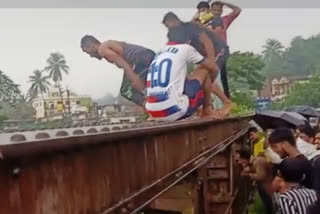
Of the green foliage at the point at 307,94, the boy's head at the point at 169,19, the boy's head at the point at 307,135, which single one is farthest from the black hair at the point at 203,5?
the green foliage at the point at 307,94

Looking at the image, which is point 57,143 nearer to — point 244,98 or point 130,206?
point 130,206

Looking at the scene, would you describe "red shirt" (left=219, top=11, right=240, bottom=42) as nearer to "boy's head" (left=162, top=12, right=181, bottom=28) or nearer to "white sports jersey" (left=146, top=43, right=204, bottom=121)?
"boy's head" (left=162, top=12, right=181, bottom=28)

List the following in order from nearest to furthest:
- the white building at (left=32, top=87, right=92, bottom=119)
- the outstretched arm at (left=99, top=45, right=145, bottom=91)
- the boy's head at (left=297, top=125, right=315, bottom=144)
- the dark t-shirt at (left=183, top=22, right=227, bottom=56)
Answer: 1. the boy's head at (left=297, top=125, right=315, bottom=144)
2. the dark t-shirt at (left=183, top=22, right=227, bottom=56)
3. the outstretched arm at (left=99, top=45, right=145, bottom=91)
4. the white building at (left=32, top=87, right=92, bottom=119)

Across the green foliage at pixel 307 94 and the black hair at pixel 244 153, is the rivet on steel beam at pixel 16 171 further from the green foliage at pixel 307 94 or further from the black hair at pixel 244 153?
the green foliage at pixel 307 94

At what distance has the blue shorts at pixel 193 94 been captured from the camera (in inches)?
493

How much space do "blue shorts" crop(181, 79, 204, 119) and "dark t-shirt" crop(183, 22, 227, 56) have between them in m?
4.05

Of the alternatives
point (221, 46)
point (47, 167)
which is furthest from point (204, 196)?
point (221, 46)

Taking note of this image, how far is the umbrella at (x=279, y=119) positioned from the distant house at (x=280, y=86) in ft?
96.1

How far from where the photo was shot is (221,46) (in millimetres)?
21812

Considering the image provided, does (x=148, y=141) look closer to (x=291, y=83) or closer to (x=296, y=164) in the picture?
(x=296, y=164)

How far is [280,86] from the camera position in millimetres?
46469

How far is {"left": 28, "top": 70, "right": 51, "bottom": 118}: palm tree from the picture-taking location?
1571 inches

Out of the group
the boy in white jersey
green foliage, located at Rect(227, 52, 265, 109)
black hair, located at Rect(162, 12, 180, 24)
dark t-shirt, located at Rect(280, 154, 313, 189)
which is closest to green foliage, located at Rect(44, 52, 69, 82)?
green foliage, located at Rect(227, 52, 265, 109)

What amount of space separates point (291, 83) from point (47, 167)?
46530 mm
